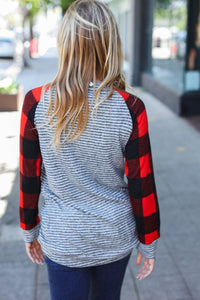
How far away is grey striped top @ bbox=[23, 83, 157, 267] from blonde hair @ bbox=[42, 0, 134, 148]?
37mm

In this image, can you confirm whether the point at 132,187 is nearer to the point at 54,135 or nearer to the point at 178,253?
the point at 54,135

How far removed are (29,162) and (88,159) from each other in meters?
0.29

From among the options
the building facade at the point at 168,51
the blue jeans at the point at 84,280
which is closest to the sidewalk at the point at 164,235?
the blue jeans at the point at 84,280

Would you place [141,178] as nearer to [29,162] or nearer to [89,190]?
[89,190]

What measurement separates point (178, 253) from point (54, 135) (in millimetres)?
2398

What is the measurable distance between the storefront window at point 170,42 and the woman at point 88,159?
802 cm

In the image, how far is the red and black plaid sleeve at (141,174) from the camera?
1.57 meters

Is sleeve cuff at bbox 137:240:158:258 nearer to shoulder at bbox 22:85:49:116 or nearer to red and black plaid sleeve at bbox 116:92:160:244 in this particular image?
red and black plaid sleeve at bbox 116:92:160:244

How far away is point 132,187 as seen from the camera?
1676 mm

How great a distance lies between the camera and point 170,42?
35.8 feet

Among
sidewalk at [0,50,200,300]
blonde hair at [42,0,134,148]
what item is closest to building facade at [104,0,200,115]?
sidewalk at [0,50,200,300]

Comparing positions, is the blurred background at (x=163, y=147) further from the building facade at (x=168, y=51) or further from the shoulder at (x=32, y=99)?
the shoulder at (x=32, y=99)

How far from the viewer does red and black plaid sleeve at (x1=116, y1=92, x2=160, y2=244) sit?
157cm

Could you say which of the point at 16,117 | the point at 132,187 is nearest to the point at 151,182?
the point at 132,187
